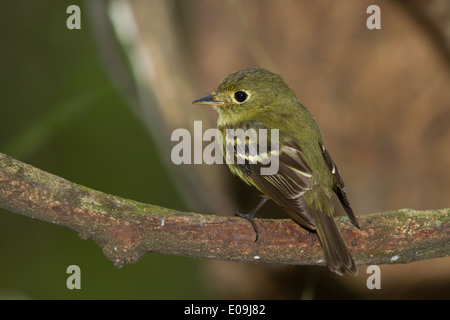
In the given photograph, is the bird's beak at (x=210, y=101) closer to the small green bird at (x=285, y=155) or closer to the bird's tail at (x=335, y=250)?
the small green bird at (x=285, y=155)

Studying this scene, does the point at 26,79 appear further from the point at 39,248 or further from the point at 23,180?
the point at 23,180

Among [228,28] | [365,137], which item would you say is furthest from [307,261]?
[228,28]

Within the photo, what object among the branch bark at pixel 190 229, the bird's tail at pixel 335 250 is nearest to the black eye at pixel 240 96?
the branch bark at pixel 190 229

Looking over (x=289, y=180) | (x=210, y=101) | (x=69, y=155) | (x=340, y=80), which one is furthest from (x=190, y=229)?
(x=69, y=155)

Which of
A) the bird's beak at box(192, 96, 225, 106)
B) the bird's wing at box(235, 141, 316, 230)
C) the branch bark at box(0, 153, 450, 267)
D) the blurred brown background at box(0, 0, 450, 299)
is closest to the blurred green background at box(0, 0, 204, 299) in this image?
the blurred brown background at box(0, 0, 450, 299)

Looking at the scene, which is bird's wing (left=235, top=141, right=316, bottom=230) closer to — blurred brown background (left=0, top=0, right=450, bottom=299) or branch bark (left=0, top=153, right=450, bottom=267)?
branch bark (left=0, top=153, right=450, bottom=267)

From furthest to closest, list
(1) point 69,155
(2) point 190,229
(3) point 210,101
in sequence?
(1) point 69,155
(3) point 210,101
(2) point 190,229

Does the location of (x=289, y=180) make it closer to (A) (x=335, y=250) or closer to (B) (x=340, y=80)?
(A) (x=335, y=250)
